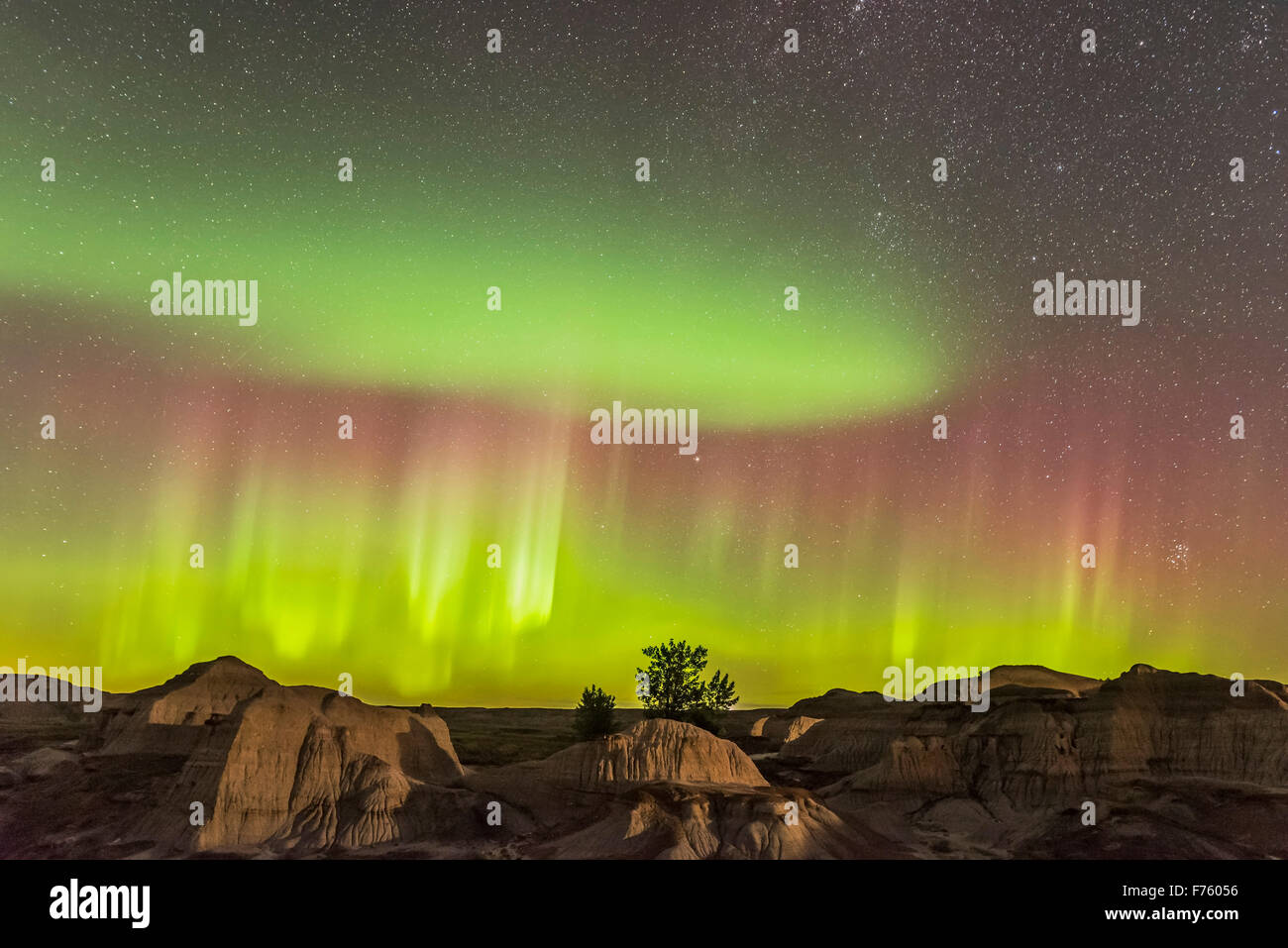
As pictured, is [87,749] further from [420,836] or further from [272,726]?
[420,836]

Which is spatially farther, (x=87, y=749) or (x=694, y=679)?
(x=694, y=679)

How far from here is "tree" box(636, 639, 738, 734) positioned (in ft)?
393

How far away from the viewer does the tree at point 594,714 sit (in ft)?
391

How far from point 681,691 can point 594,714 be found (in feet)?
35.6

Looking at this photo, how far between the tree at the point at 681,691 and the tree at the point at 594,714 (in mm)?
4467

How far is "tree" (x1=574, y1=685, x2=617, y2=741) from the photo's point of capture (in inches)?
4688

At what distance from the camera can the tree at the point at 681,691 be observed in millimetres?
119938

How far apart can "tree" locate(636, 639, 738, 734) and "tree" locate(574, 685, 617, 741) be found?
4.47 metres

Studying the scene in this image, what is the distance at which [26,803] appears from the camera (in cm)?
8488

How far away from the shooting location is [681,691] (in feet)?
397
